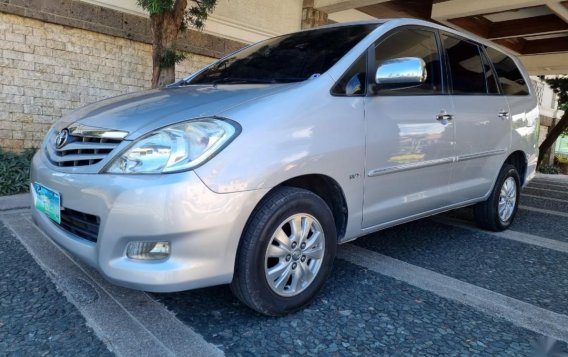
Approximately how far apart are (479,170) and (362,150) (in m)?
1.72

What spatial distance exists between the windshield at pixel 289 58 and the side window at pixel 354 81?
0.12 meters

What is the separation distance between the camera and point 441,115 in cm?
326

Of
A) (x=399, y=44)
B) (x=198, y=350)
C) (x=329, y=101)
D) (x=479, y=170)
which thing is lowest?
(x=198, y=350)

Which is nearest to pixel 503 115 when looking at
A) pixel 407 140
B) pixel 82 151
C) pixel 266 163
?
pixel 407 140

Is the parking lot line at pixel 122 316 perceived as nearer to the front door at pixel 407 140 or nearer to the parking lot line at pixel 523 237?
the front door at pixel 407 140

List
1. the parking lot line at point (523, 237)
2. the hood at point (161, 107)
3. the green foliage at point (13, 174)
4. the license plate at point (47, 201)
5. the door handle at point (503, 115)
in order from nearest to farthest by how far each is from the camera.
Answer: the hood at point (161, 107), the license plate at point (47, 201), the door handle at point (503, 115), the parking lot line at point (523, 237), the green foliage at point (13, 174)

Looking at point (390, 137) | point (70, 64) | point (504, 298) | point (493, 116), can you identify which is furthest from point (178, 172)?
point (70, 64)

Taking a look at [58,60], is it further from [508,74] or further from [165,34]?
[508,74]

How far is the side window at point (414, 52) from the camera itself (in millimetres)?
2951

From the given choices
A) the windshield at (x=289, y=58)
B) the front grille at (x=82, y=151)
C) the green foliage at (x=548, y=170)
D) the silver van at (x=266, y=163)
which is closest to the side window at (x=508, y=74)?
the silver van at (x=266, y=163)

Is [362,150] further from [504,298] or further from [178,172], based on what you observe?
[504,298]

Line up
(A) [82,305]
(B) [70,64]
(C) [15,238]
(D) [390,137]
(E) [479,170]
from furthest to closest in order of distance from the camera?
(B) [70,64] < (E) [479,170] < (C) [15,238] < (D) [390,137] < (A) [82,305]

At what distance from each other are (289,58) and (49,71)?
4.47 m

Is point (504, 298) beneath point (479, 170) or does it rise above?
beneath
